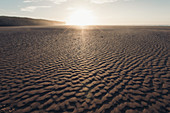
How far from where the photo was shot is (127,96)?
175 inches

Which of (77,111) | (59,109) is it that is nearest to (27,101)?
(59,109)

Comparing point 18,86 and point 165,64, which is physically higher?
point 165,64

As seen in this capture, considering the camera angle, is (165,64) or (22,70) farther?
(165,64)

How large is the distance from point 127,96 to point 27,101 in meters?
3.96

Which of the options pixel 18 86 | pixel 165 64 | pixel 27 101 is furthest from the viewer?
pixel 165 64

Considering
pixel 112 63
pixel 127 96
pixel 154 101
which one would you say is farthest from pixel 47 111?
pixel 112 63

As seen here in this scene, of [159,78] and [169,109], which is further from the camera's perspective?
[159,78]

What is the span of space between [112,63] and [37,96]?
17.6 ft

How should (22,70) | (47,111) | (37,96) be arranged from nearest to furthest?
(47,111) → (37,96) → (22,70)

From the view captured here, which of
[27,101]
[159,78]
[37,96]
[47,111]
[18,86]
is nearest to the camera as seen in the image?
[47,111]

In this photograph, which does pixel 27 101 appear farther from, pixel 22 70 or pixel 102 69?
pixel 102 69

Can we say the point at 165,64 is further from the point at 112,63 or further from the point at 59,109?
the point at 59,109

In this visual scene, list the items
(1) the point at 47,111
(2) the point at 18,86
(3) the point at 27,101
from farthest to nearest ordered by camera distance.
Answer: (2) the point at 18,86
(3) the point at 27,101
(1) the point at 47,111

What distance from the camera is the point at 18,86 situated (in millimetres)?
5059
